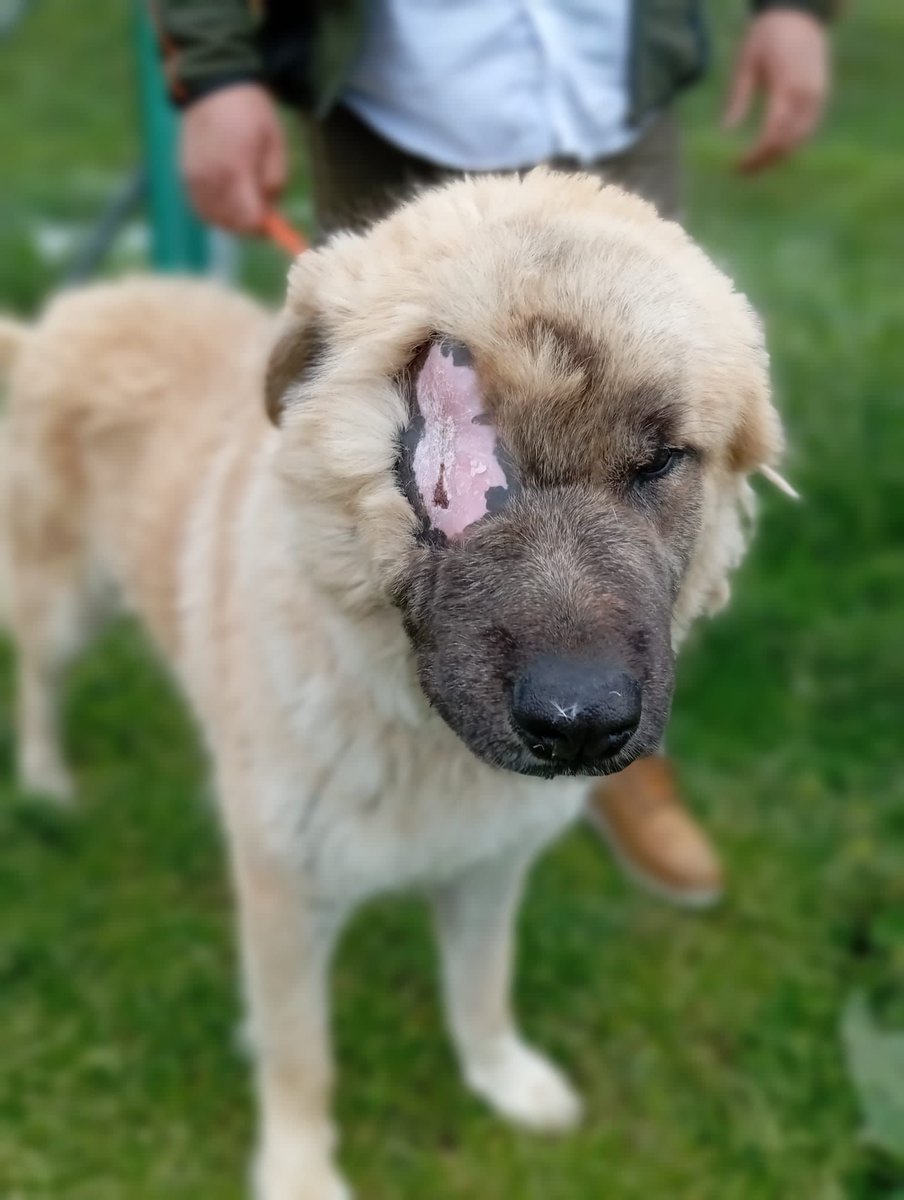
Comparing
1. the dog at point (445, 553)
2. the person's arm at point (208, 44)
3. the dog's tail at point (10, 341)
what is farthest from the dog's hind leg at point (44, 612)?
the person's arm at point (208, 44)

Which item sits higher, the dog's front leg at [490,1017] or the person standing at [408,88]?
the person standing at [408,88]

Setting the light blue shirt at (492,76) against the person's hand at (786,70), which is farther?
the person's hand at (786,70)

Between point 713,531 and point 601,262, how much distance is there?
1.50ft

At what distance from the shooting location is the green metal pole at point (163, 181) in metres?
4.19

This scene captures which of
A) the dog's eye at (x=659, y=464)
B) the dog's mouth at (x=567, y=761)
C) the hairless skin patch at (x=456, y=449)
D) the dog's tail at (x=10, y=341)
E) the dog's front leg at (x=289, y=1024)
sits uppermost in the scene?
the hairless skin patch at (x=456, y=449)

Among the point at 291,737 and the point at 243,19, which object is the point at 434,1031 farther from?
the point at 243,19

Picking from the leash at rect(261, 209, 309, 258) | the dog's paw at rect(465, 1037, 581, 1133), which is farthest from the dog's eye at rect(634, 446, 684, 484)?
the dog's paw at rect(465, 1037, 581, 1133)

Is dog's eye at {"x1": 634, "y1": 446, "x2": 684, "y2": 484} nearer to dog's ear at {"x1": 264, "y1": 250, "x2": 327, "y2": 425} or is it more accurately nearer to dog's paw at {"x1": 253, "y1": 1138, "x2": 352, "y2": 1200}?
dog's ear at {"x1": 264, "y1": 250, "x2": 327, "y2": 425}

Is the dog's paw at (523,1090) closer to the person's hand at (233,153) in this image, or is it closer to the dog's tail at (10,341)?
the person's hand at (233,153)

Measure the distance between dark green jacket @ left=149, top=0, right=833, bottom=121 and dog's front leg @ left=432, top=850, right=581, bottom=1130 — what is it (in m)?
1.64

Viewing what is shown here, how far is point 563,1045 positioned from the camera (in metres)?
2.92

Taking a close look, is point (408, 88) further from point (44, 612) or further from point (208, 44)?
point (44, 612)

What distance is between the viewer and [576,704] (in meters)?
1.38

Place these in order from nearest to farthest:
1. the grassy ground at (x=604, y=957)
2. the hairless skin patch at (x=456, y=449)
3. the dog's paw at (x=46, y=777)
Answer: the hairless skin patch at (x=456, y=449) → the grassy ground at (x=604, y=957) → the dog's paw at (x=46, y=777)
